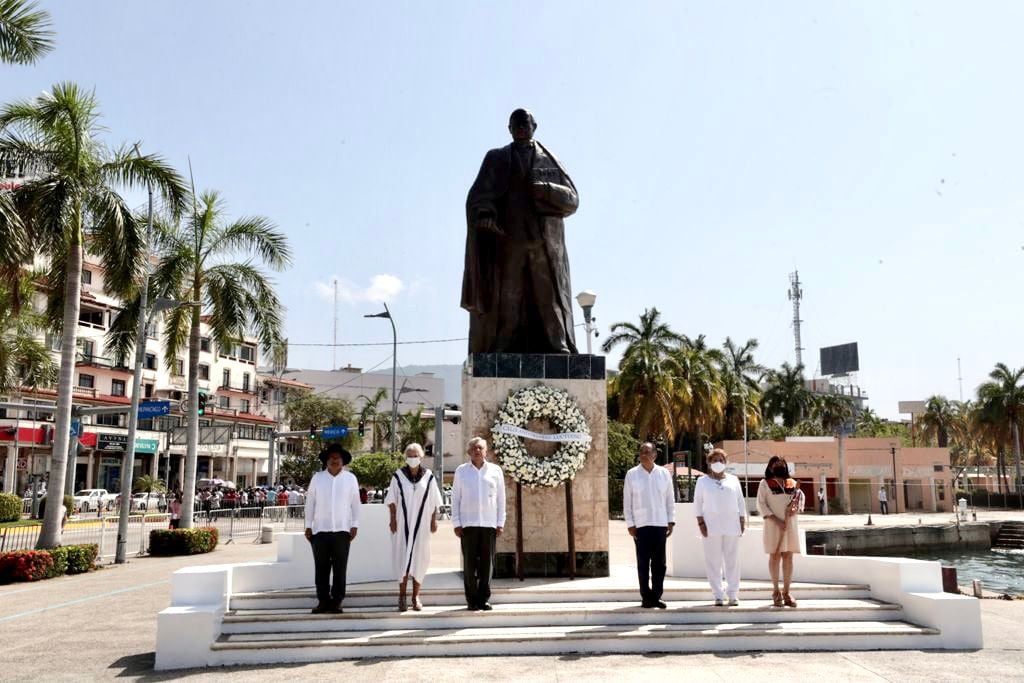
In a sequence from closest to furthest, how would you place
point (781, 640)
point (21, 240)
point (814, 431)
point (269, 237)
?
point (781, 640) < point (21, 240) < point (269, 237) < point (814, 431)

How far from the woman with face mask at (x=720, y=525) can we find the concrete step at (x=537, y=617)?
286mm

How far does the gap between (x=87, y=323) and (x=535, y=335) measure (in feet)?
150

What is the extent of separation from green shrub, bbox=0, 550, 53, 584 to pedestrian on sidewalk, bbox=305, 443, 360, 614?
10.6m

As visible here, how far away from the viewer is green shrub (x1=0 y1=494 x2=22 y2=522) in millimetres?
29844

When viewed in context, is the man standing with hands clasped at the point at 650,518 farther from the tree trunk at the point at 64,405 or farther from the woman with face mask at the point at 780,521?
the tree trunk at the point at 64,405

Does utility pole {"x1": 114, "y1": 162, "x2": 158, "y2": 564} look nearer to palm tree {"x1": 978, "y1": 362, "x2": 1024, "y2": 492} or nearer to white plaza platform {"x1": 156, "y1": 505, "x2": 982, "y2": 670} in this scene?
white plaza platform {"x1": 156, "y1": 505, "x2": 982, "y2": 670}

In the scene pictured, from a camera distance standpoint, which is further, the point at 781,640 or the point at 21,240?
the point at 21,240

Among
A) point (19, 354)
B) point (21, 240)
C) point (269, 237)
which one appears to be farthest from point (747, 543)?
point (19, 354)

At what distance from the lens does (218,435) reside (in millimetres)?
57469

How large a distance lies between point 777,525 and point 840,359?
290 feet

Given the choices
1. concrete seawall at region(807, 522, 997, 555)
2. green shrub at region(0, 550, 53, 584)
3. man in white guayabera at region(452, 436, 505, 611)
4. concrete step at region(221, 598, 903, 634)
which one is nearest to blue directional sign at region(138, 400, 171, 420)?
green shrub at region(0, 550, 53, 584)

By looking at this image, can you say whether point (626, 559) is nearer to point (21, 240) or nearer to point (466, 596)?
point (466, 596)

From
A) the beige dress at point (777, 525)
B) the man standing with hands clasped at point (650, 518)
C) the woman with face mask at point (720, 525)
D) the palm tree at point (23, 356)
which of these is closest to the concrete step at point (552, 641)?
the man standing with hands clasped at point (650, 518)

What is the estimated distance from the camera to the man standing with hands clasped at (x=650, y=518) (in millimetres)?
8742
